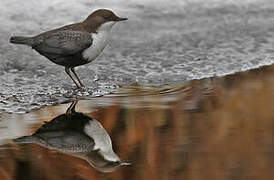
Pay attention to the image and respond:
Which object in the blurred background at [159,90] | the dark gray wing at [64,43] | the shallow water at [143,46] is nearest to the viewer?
the blurred background at [159,90]

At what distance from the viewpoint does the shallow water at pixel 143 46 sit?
16.1 ft

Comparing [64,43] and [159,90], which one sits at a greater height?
[64,43]

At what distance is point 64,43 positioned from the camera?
4617mm

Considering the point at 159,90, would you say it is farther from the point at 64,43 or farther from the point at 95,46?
the point at 64,43

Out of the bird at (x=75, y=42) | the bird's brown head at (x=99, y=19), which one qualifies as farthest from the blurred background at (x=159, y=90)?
the bird's brown head at (x=99, y=19)

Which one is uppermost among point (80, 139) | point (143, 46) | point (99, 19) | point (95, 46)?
point (99, 19)

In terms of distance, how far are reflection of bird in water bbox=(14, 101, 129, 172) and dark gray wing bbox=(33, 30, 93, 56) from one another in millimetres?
737

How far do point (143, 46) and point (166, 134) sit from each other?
8.38ft

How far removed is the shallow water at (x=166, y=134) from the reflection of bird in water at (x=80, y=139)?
0.6 inches

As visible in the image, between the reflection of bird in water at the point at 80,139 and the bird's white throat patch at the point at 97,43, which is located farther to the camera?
the bird's white throat patch at the point at 97,43

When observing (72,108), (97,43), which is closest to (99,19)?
(97,43)

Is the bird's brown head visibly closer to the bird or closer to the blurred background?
the bird

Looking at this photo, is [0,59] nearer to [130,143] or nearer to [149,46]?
[149,46]

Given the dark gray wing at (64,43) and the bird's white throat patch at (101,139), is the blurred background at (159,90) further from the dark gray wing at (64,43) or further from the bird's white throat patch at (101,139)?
the dark gray wing at (64,43)
